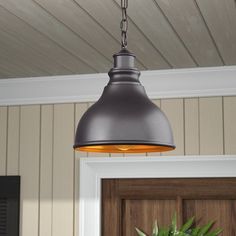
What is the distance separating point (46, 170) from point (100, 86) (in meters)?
0.57

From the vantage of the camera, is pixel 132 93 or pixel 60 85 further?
pixel 60 85

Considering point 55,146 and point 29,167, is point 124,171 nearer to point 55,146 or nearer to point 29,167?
point 55,146

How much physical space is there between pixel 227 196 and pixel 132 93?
1720 millimetres

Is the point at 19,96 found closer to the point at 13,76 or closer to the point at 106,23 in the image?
the point at 13,76

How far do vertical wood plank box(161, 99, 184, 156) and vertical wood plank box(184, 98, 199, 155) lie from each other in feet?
0.07

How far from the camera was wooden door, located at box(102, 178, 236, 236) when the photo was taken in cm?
334

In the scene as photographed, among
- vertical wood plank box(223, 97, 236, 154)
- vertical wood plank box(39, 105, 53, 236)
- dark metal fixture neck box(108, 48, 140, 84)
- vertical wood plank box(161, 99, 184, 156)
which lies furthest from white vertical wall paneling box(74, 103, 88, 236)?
dark metal fixture neck box(108, 48, 140, 84)

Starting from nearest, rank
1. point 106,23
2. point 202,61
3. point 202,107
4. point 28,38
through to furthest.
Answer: point 106,23, point 28,38, point 202,61, point 202,107

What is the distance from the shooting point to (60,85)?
3.57 m

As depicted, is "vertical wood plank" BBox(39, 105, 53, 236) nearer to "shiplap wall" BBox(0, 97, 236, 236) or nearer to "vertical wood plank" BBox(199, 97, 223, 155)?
"shiplap wall" BBox(0, 97, 236, 236)

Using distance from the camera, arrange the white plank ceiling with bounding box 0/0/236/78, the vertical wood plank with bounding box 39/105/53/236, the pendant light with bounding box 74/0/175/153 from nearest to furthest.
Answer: the pendant light with bounding box 74/0/175/153
the white plank ceiling with bounding box 0/0/236/78
the vertical wood plank with bounding box 39/105/53/236

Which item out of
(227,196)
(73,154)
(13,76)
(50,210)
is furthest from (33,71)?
(227,196)

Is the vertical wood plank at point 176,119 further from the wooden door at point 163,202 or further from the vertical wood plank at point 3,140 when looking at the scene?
the vertical wood plank at point 3,140

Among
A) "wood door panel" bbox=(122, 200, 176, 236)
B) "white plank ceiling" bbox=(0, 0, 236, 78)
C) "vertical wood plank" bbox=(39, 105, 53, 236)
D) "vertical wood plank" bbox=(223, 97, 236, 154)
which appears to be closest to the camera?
"white plank ceiling" bbox=(0, 0, 236, 78)
